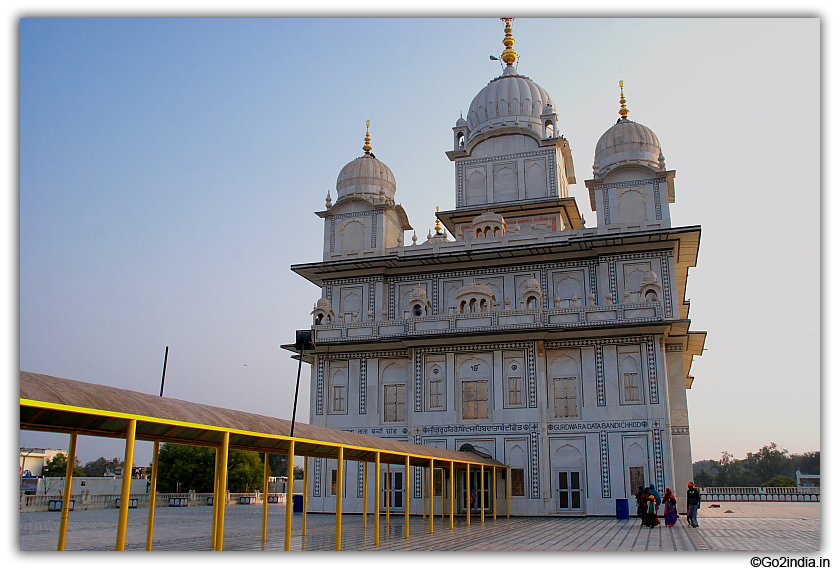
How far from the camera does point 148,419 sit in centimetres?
1013

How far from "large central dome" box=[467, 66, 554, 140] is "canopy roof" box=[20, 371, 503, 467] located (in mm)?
24345

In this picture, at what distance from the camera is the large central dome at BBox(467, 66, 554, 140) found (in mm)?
36719

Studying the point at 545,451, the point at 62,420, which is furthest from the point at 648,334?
the point at 62,420

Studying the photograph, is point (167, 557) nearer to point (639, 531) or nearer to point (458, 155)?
point (639, 531)

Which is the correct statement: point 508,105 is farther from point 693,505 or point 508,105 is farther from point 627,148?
point 693,505

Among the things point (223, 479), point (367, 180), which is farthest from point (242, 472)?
point (223, 479)

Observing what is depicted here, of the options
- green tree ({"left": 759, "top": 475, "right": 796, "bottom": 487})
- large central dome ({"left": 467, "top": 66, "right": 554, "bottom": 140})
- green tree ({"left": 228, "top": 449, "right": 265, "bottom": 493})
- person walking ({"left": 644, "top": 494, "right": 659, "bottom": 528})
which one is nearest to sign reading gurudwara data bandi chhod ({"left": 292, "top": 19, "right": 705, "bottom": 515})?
large central dome ({"left": 467, "top": 66, "right": 554, "bottom": 140})

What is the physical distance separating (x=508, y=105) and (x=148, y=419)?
2983 centimetres

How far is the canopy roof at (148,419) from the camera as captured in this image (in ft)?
29.8

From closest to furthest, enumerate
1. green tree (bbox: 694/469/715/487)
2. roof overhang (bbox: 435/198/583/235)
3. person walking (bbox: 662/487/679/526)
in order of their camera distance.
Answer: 1. person walking (bbox: 662/487/679/526)
2. roof overhang (bbox: 435/198/583/235)
3. green tree (bbox: 694/469/715/487)

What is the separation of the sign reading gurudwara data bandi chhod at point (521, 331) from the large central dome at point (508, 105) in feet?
3.28

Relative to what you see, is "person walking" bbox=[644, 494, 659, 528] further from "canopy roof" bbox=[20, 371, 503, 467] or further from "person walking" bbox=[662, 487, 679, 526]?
"canopy roof" bbox=[20, 371, 503, 467]

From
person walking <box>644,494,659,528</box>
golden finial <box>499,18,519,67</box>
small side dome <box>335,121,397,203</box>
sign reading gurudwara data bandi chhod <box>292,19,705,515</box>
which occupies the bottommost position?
person walking <box>644,494,659,528</box>

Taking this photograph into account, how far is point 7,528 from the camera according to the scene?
10.3 meters
